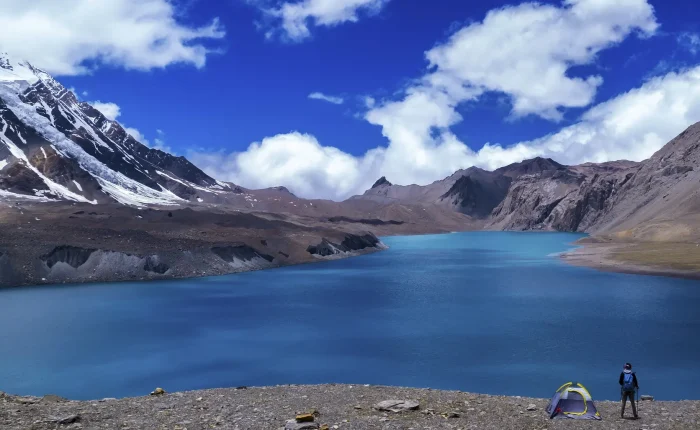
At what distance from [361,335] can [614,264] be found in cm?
7054

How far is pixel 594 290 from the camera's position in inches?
2827

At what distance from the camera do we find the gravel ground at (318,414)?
1820cm

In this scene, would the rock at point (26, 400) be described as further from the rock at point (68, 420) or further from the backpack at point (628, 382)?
the backpack at point (628, 382)

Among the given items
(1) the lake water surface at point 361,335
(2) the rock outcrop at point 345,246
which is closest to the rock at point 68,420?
(1) the lake water surface at point 361,335

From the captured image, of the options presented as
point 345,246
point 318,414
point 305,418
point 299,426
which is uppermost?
point 345,246

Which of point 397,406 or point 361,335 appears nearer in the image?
point 397,406

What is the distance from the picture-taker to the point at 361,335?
48094 millimetres

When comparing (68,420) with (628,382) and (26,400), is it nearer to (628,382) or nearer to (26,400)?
(26,400)

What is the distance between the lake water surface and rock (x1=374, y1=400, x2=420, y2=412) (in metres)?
11.6

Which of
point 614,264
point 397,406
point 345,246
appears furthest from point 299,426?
point 345,246

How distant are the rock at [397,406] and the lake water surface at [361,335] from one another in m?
11.6

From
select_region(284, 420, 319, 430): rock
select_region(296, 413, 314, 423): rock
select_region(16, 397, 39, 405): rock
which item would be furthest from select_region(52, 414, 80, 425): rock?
select_region(296, 413, 314, 423): rock

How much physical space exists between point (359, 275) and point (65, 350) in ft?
200

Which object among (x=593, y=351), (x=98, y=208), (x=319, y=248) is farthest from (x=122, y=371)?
(x=98, y=208)
